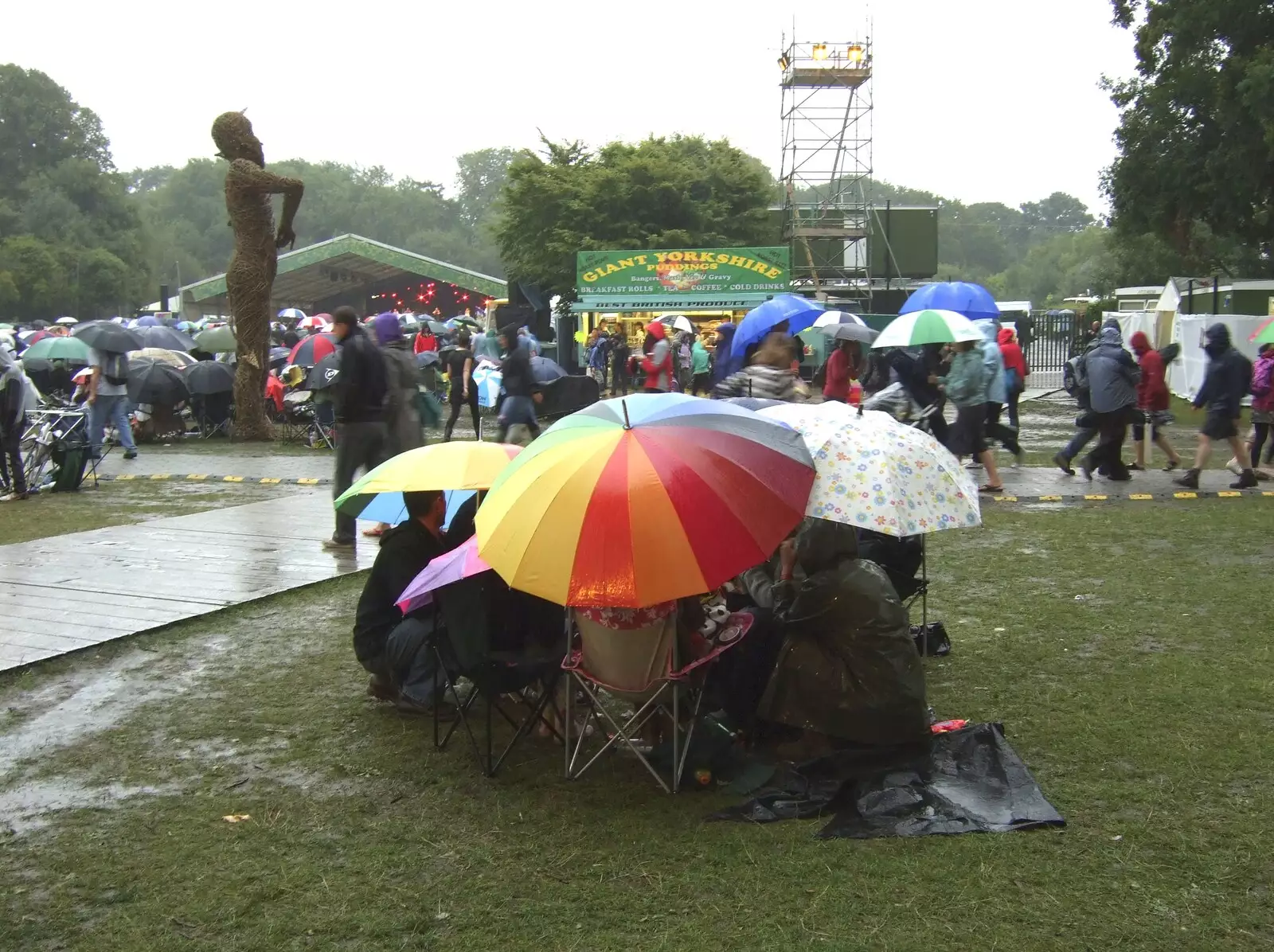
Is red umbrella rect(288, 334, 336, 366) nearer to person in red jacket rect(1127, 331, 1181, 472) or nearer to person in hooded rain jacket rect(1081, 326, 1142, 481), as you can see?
person in hooded rain jacket rect(1081, 326, 1142, 481)

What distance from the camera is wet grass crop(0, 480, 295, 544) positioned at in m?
10.3

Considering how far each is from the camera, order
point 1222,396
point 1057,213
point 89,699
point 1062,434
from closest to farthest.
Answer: point 89,699 → point 1222,396 → point 1062,434 → point 1057,213

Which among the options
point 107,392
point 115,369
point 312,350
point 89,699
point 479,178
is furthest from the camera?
point 479,178

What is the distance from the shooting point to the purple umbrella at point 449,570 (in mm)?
4387

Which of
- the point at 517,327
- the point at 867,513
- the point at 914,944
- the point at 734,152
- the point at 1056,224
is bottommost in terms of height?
the point at 914,944

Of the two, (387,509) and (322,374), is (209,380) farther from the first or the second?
(387,509)

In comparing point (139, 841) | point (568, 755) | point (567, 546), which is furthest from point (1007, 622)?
point (139, 841)

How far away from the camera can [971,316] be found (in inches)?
536

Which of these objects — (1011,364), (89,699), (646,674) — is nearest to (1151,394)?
(1011,364)

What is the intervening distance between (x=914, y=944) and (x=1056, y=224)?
6230 inches

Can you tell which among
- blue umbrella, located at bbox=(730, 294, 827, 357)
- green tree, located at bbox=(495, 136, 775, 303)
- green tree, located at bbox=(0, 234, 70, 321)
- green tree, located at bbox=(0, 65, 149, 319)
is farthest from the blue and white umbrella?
green tree, located at bbox=(0, 234, 70, 321)

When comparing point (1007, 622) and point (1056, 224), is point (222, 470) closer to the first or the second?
point (1007, 622)

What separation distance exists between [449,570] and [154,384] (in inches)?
590

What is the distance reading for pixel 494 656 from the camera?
4.64 metres
